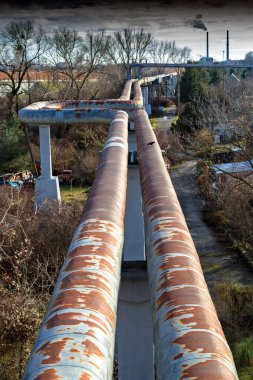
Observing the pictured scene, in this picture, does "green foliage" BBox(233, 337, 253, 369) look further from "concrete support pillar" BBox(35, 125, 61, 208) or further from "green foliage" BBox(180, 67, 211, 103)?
"green foliage" BBox(180, 67, 211, 103)

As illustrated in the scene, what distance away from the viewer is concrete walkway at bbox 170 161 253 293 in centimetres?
1148

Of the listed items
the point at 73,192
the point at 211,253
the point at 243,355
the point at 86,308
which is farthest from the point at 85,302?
the point at 73,192

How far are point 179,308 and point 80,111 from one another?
7659 mm

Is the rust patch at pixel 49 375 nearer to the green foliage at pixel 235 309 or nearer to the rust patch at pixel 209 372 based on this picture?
the rust patch at pixel 209 372

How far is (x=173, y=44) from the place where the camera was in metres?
70.3

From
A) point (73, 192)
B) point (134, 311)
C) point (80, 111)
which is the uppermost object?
point (80, 111)

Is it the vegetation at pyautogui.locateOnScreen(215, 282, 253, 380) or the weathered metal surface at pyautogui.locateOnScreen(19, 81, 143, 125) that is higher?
the weathered metal surface at pyautogui.locateOnScreen(19, 81, 143, 125)

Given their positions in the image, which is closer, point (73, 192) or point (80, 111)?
point (80, 111)

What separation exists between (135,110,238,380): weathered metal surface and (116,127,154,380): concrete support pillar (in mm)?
2010

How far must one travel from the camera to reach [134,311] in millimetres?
4223

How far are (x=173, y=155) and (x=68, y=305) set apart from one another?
67.9 feet

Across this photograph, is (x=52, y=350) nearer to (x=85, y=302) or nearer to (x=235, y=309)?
(x=85, y=302)

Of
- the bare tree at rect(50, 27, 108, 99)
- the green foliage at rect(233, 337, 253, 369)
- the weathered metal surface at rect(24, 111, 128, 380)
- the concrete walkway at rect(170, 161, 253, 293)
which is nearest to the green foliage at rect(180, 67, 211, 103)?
the bare tree at rect(50, 27, 108, 99)

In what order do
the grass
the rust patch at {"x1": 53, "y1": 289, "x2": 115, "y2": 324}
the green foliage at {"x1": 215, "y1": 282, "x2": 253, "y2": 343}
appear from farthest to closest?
1. the grass
2. the green foliage at {"x1": 215, "y1": 282, "x2": 253, "y2": 343}
3. the rust patch at {"x1": 53, "y1": 289, "x2": 115, "y2": 324}
